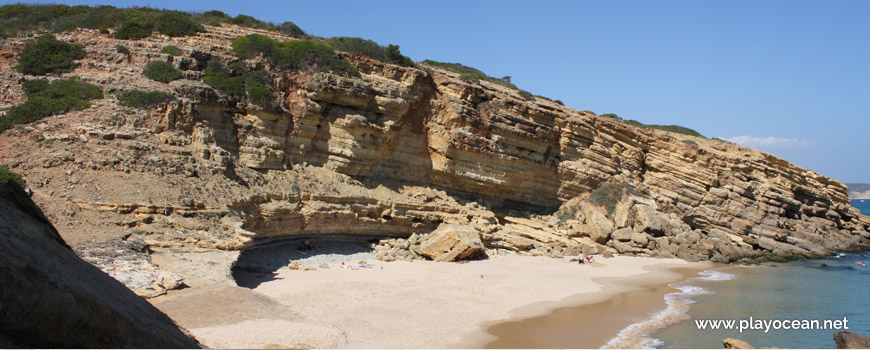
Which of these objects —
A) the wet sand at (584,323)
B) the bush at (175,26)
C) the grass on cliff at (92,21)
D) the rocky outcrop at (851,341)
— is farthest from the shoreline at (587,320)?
the grass on cliff at (92,21)

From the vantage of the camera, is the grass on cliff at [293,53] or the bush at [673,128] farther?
the bush at [673,128]

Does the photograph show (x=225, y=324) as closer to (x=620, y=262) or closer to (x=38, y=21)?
(x=620, y=262)

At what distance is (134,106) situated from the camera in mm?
18781

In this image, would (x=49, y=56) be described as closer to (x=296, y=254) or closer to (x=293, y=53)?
(x=293, y=53)

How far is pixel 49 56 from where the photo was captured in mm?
20359

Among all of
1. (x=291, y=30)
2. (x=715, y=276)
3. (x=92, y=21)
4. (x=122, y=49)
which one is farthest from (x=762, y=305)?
(x=92, y=21)

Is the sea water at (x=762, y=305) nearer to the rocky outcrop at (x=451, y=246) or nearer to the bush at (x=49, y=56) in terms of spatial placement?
the rocky outcrop at (x=451, y=246)

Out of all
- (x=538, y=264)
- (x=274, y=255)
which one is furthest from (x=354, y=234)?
(x=538, y=264)

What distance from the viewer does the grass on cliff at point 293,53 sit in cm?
2443

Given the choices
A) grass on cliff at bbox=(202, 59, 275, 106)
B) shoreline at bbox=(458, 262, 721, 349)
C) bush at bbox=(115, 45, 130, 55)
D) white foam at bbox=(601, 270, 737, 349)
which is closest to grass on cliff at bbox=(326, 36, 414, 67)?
grass on cliff at bbox=(202, 59, 275, 106)

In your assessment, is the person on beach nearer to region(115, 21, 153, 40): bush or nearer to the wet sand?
the wet sand

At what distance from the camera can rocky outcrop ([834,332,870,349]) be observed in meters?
11.0

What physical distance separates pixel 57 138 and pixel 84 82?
385 cm

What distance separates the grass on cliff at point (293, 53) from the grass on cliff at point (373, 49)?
3.57m
